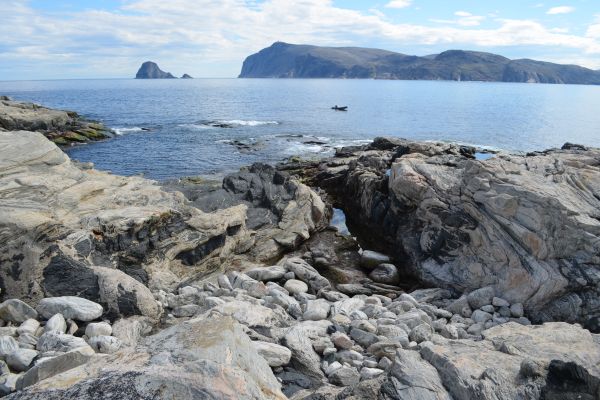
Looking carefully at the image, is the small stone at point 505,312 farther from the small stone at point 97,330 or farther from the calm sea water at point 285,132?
the calm sea water at point 285,132

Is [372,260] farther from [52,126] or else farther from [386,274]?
[52,126]

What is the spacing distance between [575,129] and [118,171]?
7695 cm

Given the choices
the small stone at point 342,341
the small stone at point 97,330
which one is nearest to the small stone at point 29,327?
the small stone at point 97,330

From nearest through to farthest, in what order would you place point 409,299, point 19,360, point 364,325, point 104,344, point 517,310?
point 19,360 < point 104,344 < point 364,325 < point 517,310 < point 409,299

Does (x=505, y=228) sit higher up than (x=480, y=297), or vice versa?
(x=505, y=228)

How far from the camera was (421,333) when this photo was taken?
13.3 metres

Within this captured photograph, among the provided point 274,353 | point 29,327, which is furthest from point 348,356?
point 29,327

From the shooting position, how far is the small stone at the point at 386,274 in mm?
21375

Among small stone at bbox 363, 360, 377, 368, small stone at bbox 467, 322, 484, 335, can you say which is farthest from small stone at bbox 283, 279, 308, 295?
small stone at bbox 363, 360, 377, 368

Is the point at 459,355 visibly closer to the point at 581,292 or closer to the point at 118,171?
the point at 581,292

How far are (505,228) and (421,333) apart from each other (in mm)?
7880

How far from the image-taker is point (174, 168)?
1781 inches

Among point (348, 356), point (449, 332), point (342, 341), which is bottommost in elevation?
point (449, 332)

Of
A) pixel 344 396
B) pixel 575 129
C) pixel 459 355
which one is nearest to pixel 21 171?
pixel 344 396
